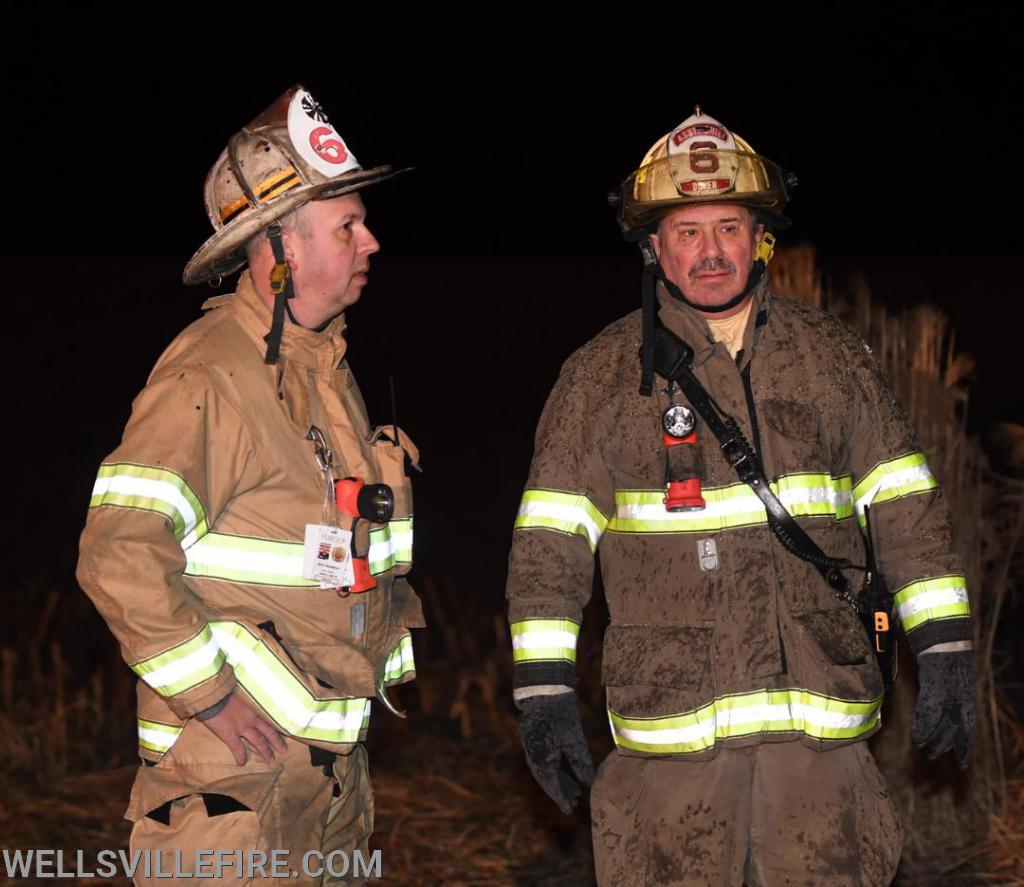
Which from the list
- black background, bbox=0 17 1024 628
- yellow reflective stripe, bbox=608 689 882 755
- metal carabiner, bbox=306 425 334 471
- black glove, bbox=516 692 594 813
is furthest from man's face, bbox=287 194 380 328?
black background, bbox=0 17 1024 628

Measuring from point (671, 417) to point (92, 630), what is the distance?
6.00 m

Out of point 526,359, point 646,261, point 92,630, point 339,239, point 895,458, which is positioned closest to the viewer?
point 339,239

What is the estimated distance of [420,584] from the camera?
10500mm

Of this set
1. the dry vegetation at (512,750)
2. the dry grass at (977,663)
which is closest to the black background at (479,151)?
the dry vegetation at (512,750)

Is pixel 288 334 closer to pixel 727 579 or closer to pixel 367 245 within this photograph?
pixel 367 245

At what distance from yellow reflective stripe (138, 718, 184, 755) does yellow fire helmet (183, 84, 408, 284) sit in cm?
108

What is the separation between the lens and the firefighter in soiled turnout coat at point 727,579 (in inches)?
160

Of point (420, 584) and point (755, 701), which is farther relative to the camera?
point (420, 584)

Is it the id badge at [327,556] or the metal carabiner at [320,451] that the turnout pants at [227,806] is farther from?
the metal carabiner at [320,451]

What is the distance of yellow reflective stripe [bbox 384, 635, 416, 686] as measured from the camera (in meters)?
4.03

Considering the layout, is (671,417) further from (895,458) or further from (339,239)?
(339,239)

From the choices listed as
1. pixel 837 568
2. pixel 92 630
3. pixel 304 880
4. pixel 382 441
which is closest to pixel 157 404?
pixel 382 441

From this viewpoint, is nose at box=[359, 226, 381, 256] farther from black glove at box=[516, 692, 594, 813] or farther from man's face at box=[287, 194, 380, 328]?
black glove at box=[516, 692, 594, 813]

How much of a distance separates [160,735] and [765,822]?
5.02 ft
